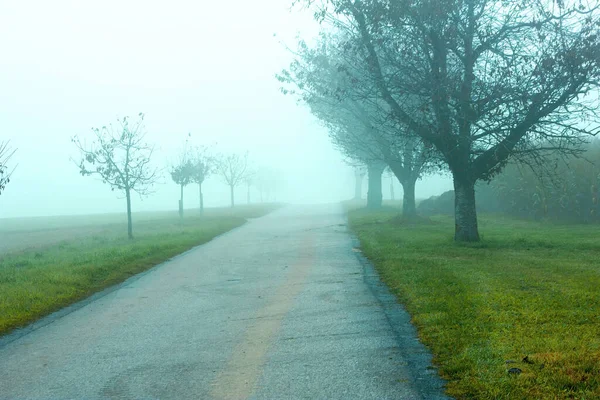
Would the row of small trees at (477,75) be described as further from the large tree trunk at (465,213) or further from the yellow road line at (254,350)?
the yellow road line at (254,350)

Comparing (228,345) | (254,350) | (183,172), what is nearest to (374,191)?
(183,172)

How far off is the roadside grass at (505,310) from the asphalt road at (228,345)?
1.21ft

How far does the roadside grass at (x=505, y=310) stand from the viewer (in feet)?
17.4

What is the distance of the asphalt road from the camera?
5535mm

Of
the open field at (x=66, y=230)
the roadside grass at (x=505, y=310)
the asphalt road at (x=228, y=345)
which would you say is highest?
the roadside grass at (x=505, y=310)

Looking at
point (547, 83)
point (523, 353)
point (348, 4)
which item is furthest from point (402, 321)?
point (348, 4)

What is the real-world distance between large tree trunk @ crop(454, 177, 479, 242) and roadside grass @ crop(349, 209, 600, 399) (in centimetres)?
52

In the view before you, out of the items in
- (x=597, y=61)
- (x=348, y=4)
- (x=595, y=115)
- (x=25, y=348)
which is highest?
(x=348, y=4)

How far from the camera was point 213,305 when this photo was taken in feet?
32.1

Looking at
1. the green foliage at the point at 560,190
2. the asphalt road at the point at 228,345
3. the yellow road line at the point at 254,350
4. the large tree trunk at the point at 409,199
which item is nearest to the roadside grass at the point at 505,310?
the asphalt road at the point at 228,345

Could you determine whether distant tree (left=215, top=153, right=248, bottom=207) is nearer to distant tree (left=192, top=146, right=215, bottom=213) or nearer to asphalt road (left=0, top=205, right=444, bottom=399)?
distant tree (left=192, top=146, right=215, bottom=213)

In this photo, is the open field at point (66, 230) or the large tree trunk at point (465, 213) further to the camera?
the open field at point (66, 230)

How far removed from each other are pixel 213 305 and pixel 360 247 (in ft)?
29.8

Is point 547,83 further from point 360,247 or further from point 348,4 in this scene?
point 360,247
